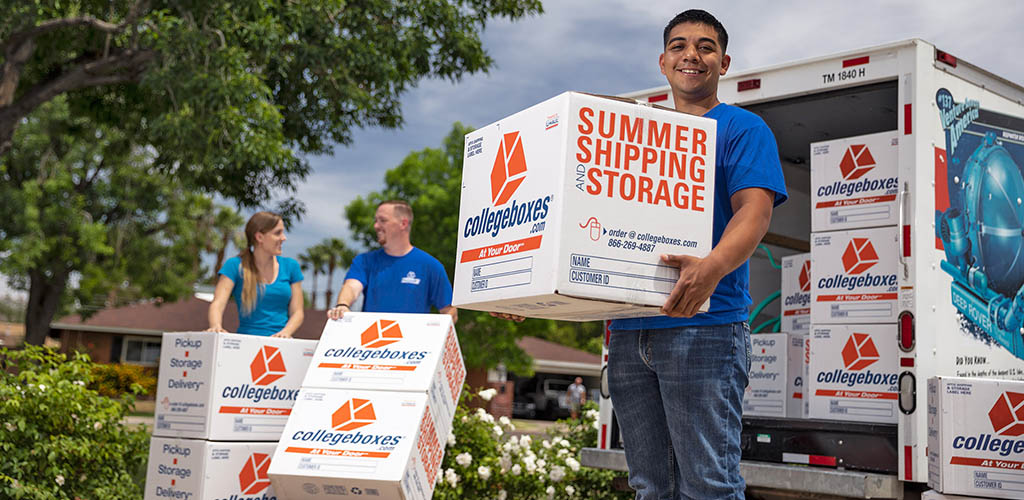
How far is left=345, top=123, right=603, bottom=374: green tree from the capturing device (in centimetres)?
2983

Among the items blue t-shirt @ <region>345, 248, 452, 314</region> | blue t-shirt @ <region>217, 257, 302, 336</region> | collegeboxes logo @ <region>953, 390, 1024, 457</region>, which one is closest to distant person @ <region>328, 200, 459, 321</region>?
blue t-shirt @ <region>345, 248, 452, 314</region>

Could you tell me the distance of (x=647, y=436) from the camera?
254 cm

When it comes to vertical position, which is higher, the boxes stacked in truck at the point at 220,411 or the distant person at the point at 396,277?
the distant person at the point at 396,277

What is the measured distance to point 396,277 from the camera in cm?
565

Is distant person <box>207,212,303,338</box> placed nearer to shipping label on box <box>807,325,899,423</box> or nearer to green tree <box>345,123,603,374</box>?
shipping label on box <box>807,325,899,423</box>

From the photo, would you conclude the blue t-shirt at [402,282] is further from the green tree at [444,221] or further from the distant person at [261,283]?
the green tree at [444,221]

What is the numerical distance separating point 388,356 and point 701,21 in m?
2.94

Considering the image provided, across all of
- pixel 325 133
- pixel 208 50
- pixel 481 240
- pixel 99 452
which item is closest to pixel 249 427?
pixel 99 452

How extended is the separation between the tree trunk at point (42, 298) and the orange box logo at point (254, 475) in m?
22.9

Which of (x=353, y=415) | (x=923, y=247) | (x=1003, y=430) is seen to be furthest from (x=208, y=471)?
(x=1003, y=430)

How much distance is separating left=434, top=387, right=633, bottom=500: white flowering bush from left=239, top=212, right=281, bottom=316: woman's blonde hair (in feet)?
5.15

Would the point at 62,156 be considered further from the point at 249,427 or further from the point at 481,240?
the point at 481,240

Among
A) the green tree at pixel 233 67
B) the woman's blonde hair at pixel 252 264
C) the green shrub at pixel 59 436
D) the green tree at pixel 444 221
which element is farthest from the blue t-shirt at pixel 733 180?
the green tree at pixel 444 221

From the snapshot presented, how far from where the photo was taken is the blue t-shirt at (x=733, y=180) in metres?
2.41
